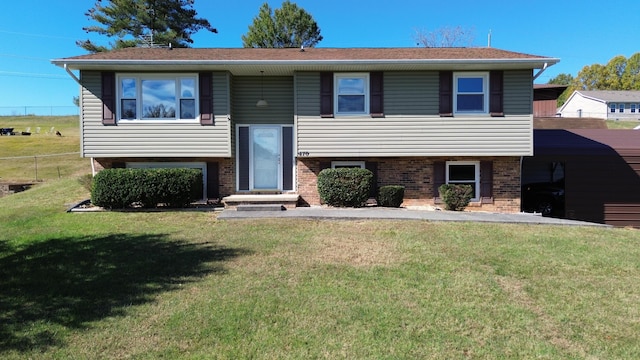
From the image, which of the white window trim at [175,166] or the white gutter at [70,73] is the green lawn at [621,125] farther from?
the white gutter at [70,73]

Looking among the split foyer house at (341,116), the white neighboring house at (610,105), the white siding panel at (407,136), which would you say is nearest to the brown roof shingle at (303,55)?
the split foyer house at (341,116)

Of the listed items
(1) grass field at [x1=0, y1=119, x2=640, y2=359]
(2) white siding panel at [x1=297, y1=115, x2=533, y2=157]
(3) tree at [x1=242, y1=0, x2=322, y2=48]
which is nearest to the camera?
(1) grass field at [x1=0, y1=119, x2=640, y2=359]

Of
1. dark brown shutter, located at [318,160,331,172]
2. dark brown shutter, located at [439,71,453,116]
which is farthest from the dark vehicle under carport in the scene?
dark brown shutter, located at [318,160,331,172]

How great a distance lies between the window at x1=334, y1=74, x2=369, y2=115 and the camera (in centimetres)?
1204

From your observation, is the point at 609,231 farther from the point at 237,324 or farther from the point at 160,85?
the point at 160,85

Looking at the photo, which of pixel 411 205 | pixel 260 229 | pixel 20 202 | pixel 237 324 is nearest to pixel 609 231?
pixel 411 205

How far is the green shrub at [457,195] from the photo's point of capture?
11625 millimetres

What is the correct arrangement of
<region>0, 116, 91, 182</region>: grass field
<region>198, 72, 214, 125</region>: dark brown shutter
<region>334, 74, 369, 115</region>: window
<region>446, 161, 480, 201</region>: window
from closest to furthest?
<region>198, 72, 214, 125</region>: dark brown shutter < <region>334, 74, 369, 115</region>: window < <region>446, 161, 480, 201</region>: window < <region>0, 116, 91, 182</region>: grass field

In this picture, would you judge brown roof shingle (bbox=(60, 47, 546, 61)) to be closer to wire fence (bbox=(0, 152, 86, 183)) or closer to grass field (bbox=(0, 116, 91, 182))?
grass field (bbox=(0, 116, 91, 182))

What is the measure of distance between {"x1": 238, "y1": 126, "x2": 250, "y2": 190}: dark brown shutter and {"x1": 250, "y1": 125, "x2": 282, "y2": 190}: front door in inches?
5.2

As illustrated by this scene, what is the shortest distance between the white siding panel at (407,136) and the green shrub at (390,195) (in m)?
1.01

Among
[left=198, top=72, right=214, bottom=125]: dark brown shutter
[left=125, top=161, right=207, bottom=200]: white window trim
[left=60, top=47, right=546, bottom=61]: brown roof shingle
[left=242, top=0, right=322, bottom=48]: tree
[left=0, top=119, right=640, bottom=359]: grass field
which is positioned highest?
[left=242, top=0, right=322, bottom=48]: tree

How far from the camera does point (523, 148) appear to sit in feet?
38.8

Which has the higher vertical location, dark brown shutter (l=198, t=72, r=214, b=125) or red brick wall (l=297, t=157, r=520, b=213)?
dark brown shutter (l=198, t=72, r=214, b=125)
